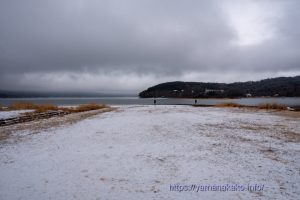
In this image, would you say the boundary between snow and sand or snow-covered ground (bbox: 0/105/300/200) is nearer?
snow-covered ground (bbox: 0/105/300/200)

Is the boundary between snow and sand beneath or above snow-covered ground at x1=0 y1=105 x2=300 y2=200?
above

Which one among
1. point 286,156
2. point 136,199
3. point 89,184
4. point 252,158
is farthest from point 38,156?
point 286,156

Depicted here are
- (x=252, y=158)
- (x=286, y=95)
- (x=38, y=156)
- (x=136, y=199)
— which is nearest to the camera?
(x=136, y=199)

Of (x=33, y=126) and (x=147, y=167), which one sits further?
(x=33, y=126)

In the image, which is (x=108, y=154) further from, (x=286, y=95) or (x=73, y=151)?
(x=286, y=95)

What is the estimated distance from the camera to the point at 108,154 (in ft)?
30.4

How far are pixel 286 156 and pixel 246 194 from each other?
4423 mm

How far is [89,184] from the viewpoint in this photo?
6.29 meters

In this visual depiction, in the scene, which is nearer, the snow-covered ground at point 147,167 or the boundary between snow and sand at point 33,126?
the snow-covered ground at point 147,167

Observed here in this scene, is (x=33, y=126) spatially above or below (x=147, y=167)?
above

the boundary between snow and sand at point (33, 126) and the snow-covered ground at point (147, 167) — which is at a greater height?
the boundary between snow and sand at point (33, 126)

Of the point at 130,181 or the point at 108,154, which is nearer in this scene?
the point at 130,181

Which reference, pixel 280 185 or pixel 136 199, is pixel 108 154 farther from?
pixel 280 185

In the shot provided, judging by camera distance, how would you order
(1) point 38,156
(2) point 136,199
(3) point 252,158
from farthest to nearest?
(1) point 38,156 < (3) point 252,158 < (2) point 136,199
